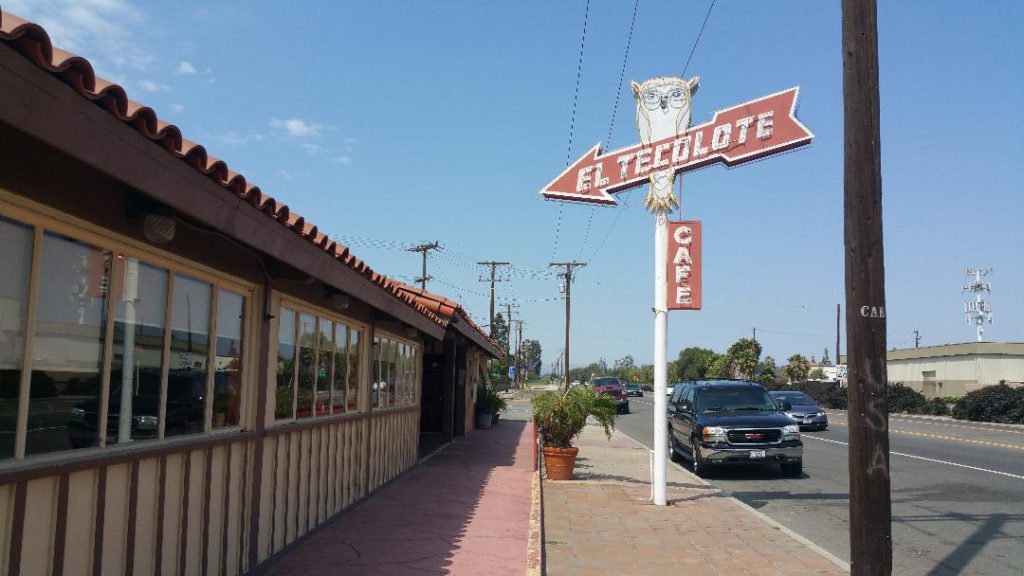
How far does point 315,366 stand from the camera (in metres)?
8.50

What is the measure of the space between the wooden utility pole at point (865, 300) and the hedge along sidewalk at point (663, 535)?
1980 millimetres

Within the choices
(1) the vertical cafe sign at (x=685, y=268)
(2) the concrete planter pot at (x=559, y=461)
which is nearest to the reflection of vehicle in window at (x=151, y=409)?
(1) the vertical cafe sign at (x=685, y=268)

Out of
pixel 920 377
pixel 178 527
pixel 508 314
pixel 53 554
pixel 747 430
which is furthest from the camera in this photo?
pixel 508 314

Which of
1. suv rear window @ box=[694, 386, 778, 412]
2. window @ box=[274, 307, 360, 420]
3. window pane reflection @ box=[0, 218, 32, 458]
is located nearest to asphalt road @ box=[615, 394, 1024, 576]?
suv rear window @ box=[694, 386, 778, 412]

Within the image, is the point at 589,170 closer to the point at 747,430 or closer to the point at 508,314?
the point at 747,430

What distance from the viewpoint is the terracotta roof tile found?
111 inches

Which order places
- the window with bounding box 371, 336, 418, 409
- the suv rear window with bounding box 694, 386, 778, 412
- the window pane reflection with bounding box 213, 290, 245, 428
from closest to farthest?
the window pane reflection with bounding box 213, 290, 245, 428 < the window with bounding box 371, 336, 418, 409 < the suv rear window with bounding box 694, 386, 778, 412

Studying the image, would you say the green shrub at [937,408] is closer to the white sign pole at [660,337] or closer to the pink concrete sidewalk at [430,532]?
the pink concrete sidewalk at [430,532]

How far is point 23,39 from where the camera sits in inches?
110

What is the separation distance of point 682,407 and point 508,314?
74814 mm

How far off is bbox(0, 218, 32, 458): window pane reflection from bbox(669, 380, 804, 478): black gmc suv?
42.6 ft

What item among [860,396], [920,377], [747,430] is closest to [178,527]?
[860,396]

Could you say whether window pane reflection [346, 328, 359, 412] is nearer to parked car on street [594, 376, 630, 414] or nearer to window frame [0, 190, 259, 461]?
window frame [0, 190, 259, 461]

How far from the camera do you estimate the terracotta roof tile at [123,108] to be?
281 cm
